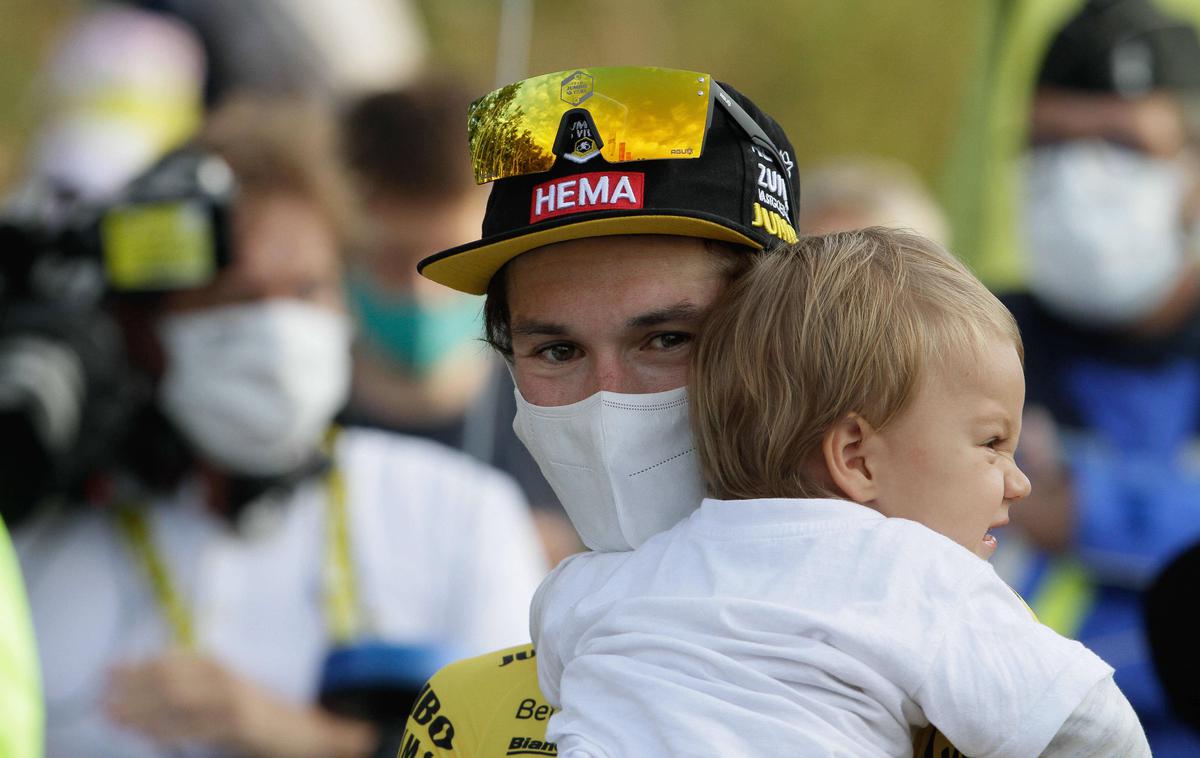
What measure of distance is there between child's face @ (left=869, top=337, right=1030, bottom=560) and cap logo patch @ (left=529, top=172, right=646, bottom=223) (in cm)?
41

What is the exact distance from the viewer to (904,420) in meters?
1.83

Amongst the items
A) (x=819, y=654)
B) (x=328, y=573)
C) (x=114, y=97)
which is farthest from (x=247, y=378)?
(x=819, y=654)

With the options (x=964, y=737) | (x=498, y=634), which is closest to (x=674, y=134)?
(x=964, y=737)

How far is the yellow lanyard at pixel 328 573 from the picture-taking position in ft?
14.6

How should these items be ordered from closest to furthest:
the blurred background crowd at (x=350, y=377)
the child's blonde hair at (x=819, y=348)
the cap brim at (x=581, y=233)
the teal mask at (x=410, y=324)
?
the child's blonde hair at (x=819, y=348) < the cap brim at (x=581, y=233) < the blurred background crowd at (x=350, y=377) < the teal mask at (x=410, y=324)

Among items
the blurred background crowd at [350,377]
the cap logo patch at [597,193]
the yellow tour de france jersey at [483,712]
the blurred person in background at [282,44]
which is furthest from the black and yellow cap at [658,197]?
the blurred person in background at [282,44]

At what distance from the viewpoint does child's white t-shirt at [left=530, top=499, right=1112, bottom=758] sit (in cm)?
160

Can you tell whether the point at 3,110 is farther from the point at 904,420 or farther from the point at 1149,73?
the point at 904,420

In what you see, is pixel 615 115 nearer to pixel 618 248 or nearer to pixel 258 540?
pixel 618 248

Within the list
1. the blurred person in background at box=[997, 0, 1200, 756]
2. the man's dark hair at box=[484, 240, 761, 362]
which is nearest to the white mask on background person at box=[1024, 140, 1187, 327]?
the blurred person in background at box=[997, 0, 1200, 756]

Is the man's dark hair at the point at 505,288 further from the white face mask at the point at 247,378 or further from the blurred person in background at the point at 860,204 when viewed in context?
the blurred person in background at the point at 860,204

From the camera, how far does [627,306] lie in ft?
6.52

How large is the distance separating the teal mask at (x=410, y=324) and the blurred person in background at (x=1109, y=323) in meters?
1.92

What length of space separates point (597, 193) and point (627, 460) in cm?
33
